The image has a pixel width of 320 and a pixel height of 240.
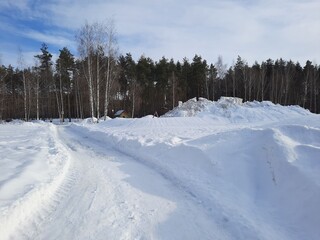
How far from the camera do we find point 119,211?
5.35m

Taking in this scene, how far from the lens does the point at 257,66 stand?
64875 millimetres

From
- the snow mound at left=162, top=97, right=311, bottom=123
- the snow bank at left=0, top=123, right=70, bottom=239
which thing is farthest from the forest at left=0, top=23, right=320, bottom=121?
the snow bank at left=0, top=123, right=70, bottom=239

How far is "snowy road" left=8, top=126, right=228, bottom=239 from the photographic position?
454cm

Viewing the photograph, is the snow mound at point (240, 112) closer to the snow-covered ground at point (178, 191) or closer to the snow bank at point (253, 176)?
the snow bank at point (253, 176)

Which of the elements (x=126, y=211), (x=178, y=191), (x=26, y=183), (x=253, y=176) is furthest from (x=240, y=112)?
(x=126, y=211)

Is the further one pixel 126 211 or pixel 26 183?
pixel 26 183

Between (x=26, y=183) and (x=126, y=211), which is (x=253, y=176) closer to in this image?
(x=126, y=211)

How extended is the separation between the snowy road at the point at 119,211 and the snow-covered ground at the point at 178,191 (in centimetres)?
2

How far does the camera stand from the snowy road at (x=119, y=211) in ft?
14.9

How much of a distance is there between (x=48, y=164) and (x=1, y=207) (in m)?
3.89

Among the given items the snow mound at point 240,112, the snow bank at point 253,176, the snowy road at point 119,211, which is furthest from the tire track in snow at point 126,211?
the snow mound at point 240,112

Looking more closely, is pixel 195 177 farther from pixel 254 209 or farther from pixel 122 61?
pixel 122 61

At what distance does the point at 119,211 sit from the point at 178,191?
162 cm

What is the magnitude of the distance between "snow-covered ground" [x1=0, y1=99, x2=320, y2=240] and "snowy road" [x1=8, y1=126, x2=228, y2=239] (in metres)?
0.02
